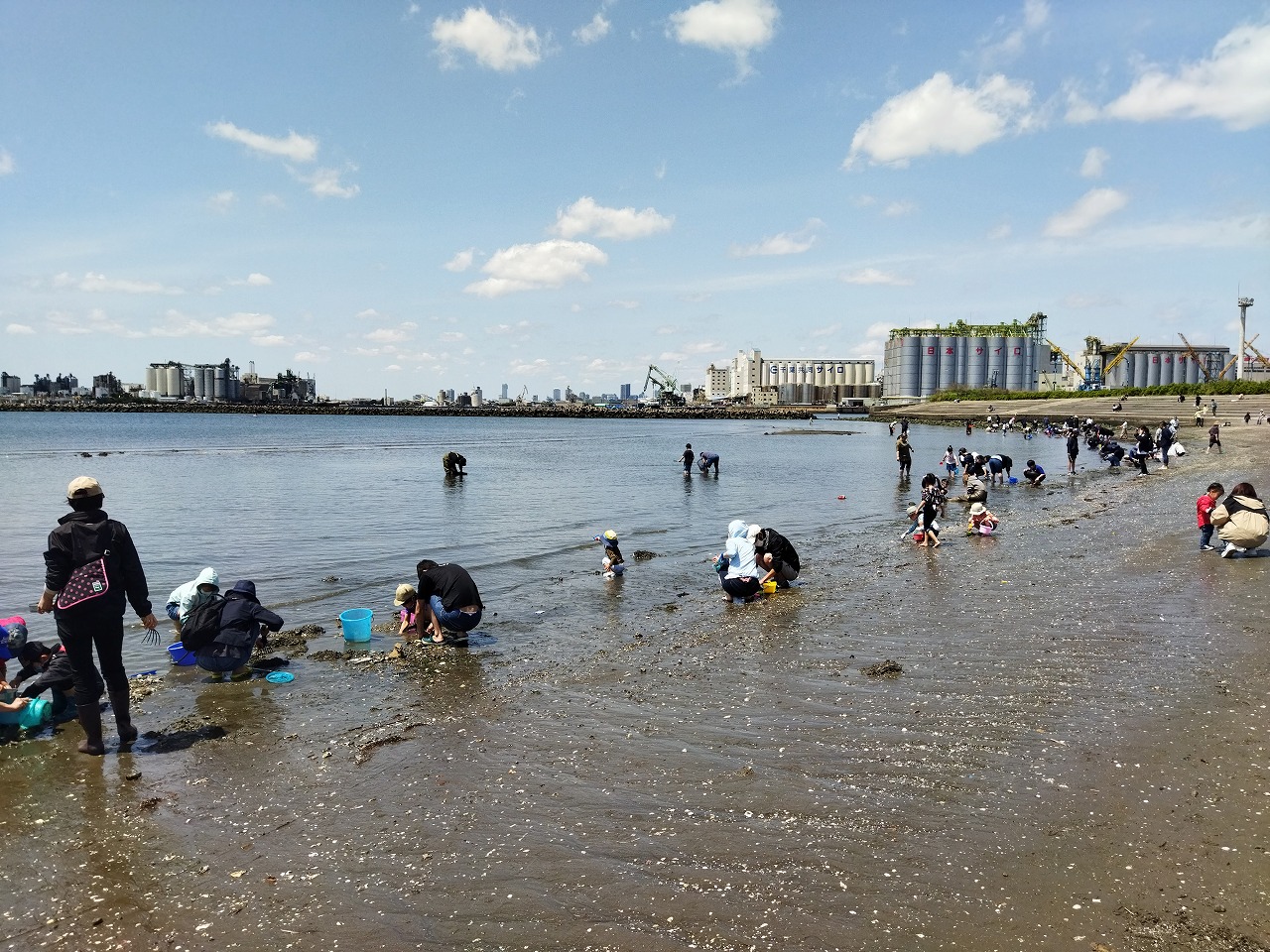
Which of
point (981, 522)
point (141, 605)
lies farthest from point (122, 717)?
point (981, 522)

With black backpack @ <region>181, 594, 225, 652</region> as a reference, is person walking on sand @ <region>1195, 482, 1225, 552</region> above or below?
above

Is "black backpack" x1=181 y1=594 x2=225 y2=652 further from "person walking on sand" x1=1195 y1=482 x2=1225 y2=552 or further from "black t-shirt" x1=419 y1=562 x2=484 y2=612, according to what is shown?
"person walking on sand" x1=1195 y1=482 x2=1225 y2=552

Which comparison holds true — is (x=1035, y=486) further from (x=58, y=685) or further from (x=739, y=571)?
(x=58, y=685)

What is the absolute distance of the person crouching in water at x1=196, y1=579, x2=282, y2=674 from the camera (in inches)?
370

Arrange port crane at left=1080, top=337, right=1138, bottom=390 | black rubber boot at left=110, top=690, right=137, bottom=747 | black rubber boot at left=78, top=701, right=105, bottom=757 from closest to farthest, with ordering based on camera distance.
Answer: black rubber boot at left=78, top=701, right=105, bottom=757 < black rubber boot at left=110, top=690, right=137, bottom=747 < port crane at left=1080, top=337, right=1138, bottom=390

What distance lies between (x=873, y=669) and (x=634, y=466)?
42.6 meters

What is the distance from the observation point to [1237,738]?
22.0 ft

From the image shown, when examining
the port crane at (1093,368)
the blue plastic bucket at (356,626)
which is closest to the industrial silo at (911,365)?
the port crane at (1093,368)

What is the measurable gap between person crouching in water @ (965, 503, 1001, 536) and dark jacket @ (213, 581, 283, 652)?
15783 millimetres

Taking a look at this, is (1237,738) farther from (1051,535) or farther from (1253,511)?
(1051,535)

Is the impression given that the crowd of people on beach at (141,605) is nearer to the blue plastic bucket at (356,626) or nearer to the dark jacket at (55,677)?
the dark jacket at (55,677)

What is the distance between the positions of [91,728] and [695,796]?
5.48 metres

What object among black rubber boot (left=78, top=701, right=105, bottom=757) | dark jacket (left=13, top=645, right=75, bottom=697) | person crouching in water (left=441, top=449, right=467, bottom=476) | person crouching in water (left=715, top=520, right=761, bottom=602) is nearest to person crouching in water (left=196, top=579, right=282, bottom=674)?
dark jacket (left=13, top=645, right=75, bottom=697)

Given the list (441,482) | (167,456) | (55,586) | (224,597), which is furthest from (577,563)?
(167,456)
